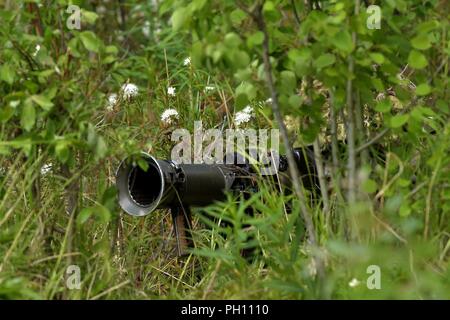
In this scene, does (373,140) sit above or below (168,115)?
below

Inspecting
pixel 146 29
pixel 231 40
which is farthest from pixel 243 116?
pixel 146 29

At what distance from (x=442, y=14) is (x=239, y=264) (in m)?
0.98

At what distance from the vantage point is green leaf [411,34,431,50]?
2643 millimetres

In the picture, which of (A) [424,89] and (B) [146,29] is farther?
(B) [146,29]

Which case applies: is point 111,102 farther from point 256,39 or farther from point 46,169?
point 256,39

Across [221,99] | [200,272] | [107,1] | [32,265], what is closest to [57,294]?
[32,265]

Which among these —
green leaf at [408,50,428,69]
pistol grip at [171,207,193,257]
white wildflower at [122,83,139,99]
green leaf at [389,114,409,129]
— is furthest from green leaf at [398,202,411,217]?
white wildflower at [122,83,139,99]

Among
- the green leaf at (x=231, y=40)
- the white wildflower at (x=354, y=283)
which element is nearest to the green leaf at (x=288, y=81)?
the green leaf at (x=231, y=40)

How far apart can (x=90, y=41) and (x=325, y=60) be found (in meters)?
0.68

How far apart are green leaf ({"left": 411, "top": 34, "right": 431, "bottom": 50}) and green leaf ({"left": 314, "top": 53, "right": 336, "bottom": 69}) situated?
8.8 inches

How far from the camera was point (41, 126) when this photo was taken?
10.0 feet

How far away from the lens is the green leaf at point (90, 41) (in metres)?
2.79

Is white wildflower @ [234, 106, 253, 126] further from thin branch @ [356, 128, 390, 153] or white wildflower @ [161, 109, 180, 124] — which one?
thin branch @ [356, 128, 390, 153]

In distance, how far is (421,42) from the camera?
104 inches
